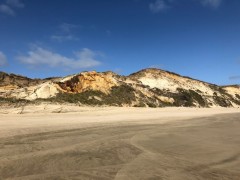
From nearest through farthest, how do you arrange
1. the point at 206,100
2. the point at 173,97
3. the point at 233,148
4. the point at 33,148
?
1. the point at 33,148
2. the point at 233,148
3. the point at 173,97
4. the point at 206,100

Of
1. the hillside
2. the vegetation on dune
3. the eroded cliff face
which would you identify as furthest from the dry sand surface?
the eroded cliff face

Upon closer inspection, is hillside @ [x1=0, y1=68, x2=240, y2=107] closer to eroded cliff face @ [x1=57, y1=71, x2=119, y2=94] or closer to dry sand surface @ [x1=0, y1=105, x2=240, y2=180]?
eroded cliff face @ [x1=57, y1=71, x2=119, y2=94]

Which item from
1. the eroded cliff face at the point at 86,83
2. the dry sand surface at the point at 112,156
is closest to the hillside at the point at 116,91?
the eroded cliff face at the point at 86,83

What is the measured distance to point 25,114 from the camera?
18312mm

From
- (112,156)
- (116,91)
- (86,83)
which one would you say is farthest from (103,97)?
(112,156)

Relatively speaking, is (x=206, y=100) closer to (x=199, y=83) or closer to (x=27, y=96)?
(x=199, y=83)

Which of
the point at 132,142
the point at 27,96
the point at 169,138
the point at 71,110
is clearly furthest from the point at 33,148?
the point at 27,96

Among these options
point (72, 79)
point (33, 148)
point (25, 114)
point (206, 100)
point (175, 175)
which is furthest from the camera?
point (206, 100)

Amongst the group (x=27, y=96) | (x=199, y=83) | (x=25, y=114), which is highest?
(x=199, y=83)

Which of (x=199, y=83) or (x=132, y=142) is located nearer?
(x=132, y=142)

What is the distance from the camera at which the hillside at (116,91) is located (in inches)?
1029

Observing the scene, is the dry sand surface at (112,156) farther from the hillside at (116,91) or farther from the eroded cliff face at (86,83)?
the eroded cliff face at (86,83)

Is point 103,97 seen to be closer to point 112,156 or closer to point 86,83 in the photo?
point 86,83

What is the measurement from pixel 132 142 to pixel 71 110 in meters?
12.0
